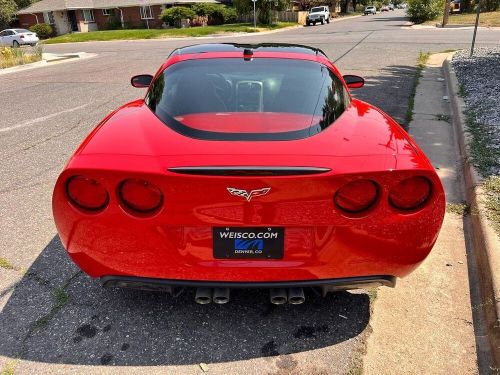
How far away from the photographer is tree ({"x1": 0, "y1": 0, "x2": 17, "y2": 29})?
48.3m

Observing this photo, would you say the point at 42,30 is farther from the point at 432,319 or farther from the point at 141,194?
the point at 432,319

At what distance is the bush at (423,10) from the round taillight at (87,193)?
44893 mm

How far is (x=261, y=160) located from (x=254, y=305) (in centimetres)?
109

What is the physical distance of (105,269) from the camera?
86.0 inches

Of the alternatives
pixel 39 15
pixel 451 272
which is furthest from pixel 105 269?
pixel 39 15

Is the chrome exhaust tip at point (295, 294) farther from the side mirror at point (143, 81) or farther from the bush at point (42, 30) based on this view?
the bush at point (42, 30)

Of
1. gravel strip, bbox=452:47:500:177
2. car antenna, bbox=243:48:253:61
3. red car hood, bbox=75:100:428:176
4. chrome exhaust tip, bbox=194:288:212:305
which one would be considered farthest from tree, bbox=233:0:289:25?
chrome exhaust tip, bbox=194:288:212:305

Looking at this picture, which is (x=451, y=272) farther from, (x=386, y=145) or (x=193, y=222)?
(x=193, y=222)

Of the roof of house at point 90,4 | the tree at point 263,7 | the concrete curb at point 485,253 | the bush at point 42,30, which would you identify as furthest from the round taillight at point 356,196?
the bush at point 42,30

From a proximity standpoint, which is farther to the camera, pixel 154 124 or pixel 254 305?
pixel 254 305


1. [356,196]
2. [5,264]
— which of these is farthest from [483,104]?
[5,264]

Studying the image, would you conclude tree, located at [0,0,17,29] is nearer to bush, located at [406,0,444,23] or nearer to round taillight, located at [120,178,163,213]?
bush, located at [406,0,444,23]

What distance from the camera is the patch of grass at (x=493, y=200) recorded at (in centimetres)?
319

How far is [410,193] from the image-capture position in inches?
81.3
